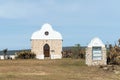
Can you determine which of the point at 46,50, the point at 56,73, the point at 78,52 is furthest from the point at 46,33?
the point at 56,73

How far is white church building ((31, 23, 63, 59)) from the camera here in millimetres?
57250

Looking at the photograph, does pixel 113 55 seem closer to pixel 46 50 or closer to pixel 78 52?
pixel 78 52

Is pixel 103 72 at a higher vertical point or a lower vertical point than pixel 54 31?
lower

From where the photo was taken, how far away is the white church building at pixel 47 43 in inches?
2254

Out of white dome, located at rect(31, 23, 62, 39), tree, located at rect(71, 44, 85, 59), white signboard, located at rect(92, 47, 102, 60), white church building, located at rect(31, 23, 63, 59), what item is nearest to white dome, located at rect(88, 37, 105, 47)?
white signboard, located at rect(92, 47, 102, 60)

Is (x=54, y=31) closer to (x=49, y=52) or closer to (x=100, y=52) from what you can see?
(x=49, y=52)

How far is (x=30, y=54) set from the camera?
51844mm

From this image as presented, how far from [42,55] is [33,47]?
1.67 metres

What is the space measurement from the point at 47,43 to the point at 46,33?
1.39 meters

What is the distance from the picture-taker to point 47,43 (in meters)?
57.8

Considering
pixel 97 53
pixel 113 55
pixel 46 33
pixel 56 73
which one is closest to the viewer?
pixel 56 73

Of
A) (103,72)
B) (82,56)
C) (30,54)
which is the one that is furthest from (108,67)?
(30,54)

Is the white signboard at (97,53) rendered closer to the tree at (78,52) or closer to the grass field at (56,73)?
the grass field at (56,73)

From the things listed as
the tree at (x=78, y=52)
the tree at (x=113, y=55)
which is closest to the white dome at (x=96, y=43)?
the tree at (x=113, y=55)
